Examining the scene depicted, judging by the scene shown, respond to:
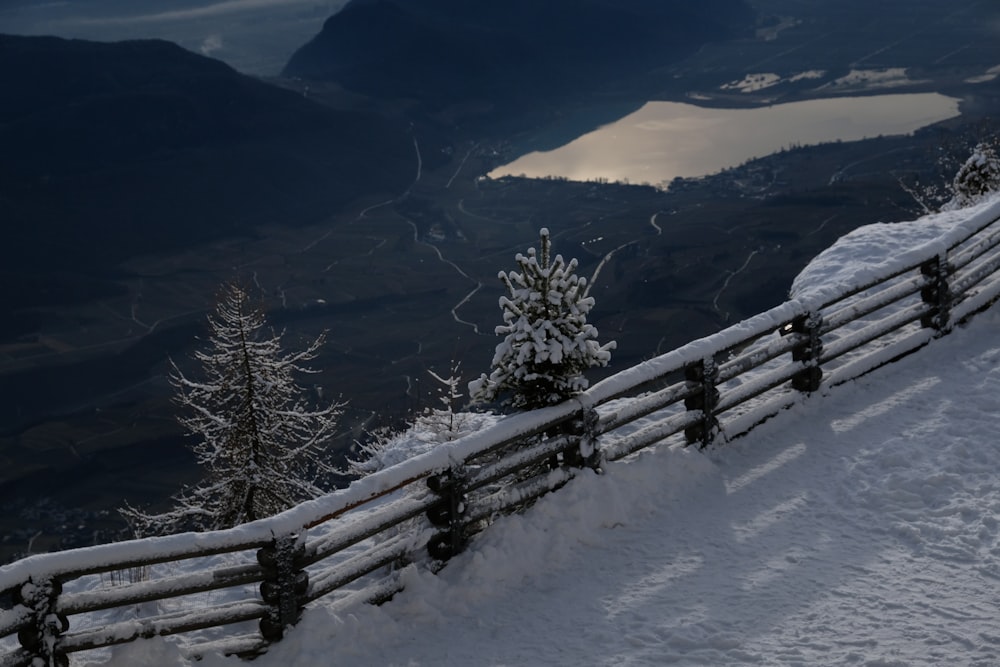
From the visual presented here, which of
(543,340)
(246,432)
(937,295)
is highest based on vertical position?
(543,340)

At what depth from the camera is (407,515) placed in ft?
26.4

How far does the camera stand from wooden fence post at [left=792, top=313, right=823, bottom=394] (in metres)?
11.2

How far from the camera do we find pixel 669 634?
7438 mm

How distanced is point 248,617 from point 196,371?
640ft

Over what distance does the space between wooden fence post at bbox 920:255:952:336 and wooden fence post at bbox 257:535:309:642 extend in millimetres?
9054

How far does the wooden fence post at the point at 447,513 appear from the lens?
8.23m

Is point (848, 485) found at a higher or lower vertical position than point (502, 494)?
lower

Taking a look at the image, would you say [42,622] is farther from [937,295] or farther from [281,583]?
[937,295]

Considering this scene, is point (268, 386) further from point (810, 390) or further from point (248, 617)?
point (248, 617)

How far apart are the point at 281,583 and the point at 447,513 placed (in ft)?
5.24

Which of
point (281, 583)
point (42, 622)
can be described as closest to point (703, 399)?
point (281, 583)

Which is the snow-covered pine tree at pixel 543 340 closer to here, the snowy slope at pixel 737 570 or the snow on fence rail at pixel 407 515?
the snow on fence rail at pixel 407 515

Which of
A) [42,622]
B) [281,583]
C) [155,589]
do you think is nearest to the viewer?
[42,622]

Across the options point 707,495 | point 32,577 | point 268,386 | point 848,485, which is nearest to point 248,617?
point 32,577
